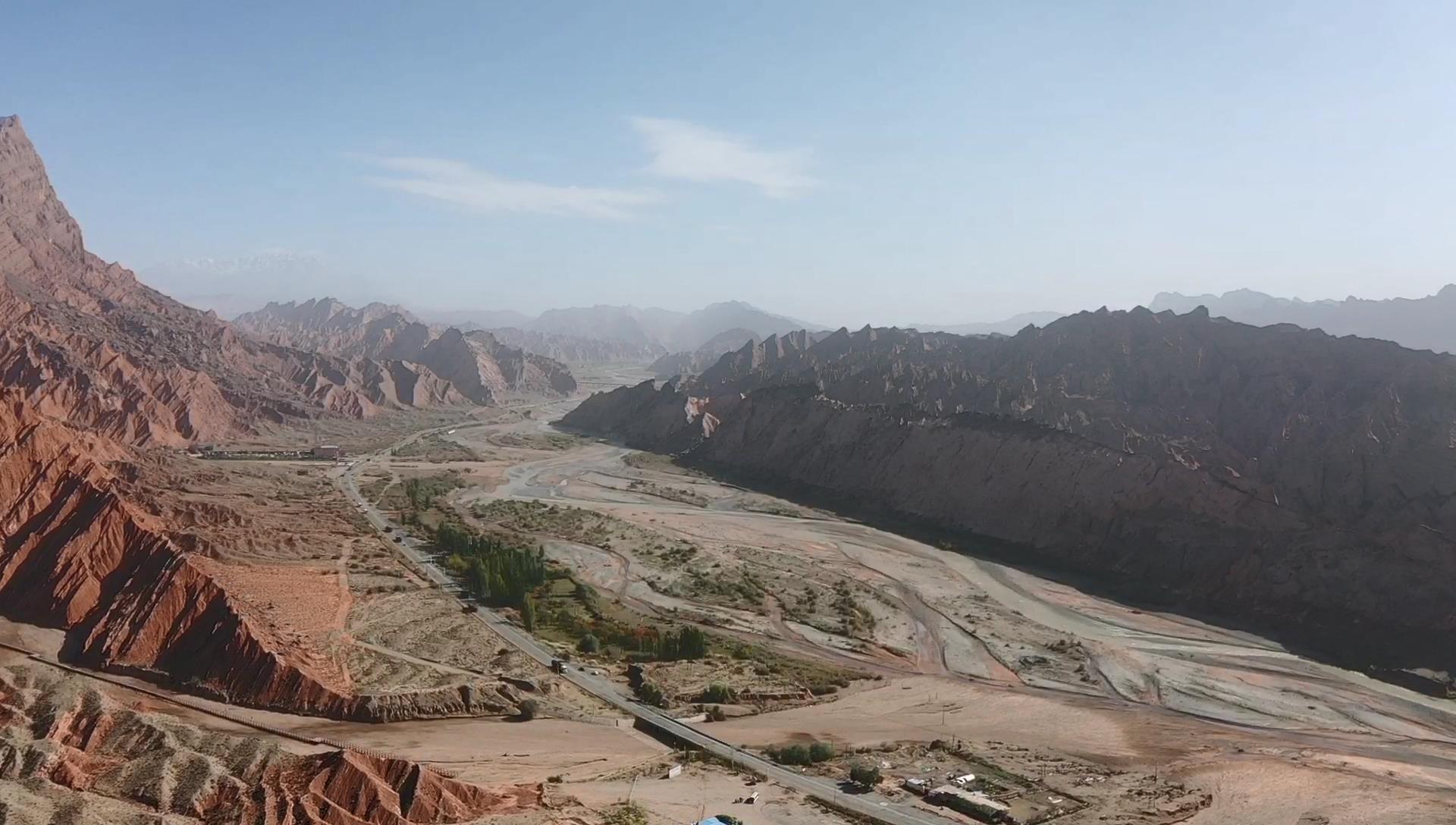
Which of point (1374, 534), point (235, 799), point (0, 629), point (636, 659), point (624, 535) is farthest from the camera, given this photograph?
point (624, 535)

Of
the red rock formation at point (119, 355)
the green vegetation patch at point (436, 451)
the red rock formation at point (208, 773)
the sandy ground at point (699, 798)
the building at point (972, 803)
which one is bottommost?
the green vegetation patch at point (436, 451)

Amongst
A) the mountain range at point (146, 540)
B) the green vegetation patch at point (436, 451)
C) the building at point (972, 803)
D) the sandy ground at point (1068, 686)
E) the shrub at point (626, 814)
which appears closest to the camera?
the shrub at point (626, 814)

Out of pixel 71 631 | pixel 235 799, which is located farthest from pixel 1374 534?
pixel 71 631

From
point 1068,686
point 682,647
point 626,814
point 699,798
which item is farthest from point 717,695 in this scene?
point 1068,686

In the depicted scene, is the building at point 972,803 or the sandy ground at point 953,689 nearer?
the building at point 972,803

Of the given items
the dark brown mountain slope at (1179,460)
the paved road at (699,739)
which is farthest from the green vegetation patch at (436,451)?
the paved road at (699,739)

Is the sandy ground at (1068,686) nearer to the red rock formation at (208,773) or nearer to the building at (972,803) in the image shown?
the building at (972,803)

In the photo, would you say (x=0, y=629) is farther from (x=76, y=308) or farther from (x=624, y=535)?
(x=76, y=308)
